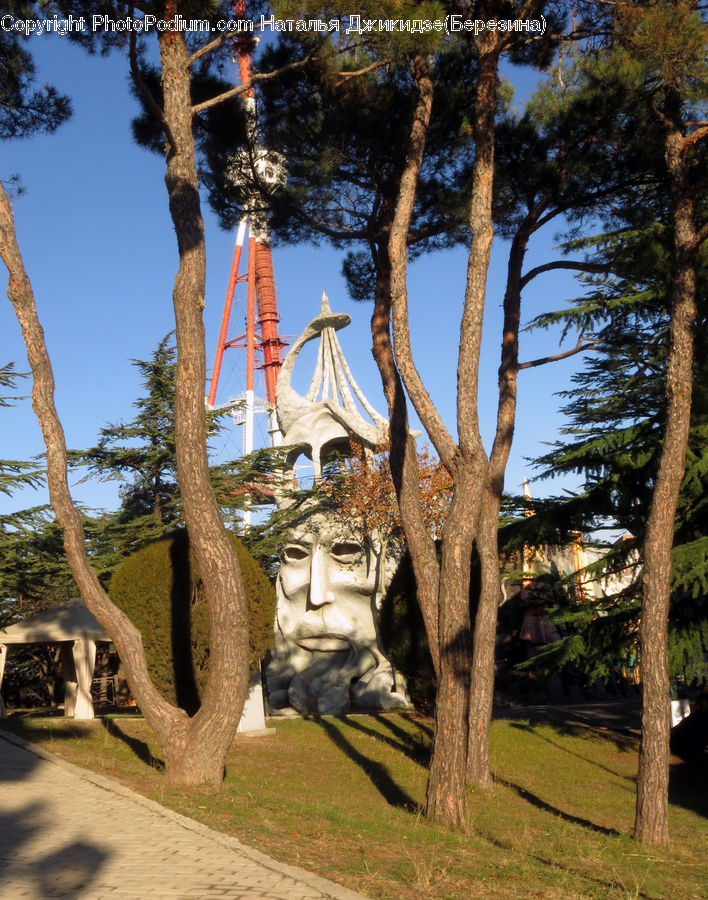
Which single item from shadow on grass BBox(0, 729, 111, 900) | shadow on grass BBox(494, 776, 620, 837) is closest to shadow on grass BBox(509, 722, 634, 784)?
shadow on grass BBox(494, 776, 620, 837)

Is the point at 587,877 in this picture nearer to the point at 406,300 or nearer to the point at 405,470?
the point at 405,470

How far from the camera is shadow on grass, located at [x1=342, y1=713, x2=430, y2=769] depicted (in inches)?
532

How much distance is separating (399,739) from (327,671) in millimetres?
5303

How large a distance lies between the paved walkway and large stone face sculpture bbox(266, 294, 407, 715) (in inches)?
450

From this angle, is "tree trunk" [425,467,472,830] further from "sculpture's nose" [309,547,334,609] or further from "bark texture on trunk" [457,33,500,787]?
"sculpture's nose" [309,547,334,609]

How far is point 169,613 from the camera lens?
1310 centimetres

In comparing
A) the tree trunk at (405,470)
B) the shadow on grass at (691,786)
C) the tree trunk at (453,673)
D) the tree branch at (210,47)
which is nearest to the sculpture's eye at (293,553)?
the shadow on grass at (691,786)

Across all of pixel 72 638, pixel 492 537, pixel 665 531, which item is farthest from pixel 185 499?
pixel 72 638

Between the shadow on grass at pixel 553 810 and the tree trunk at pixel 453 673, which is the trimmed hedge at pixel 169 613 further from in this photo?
the tree trunk at pixel 453 673

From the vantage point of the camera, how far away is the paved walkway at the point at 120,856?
5.18 metres

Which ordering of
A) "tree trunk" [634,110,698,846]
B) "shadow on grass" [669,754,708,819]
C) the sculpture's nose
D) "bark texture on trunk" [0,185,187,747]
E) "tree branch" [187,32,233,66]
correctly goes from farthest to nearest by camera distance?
the sculpture's nose → "shadow on grass" [669,754,708,819] → "tree branch" [187,32,233,66] → "bark texture on trunk" [0,185,187,747] → "tree trunk" [634,110,698,846]

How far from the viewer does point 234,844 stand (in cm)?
645

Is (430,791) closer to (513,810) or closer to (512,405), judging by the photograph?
(513,810)

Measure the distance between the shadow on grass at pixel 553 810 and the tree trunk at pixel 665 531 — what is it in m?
0.82
